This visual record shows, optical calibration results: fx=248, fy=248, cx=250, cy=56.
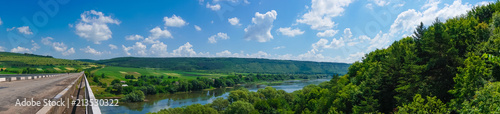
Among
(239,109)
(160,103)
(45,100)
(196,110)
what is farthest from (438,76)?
(160,103)

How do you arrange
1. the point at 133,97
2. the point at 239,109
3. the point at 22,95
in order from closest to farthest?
1. the point at 22,95
2. the point at 239,109
3. the point at 133,97

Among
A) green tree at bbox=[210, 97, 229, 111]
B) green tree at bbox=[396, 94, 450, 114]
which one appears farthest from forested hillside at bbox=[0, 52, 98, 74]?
green tree at bbox=[396, 94, 450, 114]

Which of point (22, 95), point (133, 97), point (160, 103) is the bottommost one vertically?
Answer: point (160, 103)

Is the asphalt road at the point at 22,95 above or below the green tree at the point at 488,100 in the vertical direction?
above

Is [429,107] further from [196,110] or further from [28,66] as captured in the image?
[28,66]

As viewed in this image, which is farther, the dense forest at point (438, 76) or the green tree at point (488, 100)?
the dense forest at point (438, 76)

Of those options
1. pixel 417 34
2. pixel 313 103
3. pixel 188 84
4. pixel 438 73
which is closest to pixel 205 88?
pixel 188 84

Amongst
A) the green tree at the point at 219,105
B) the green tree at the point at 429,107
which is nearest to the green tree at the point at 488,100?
the green tree at the point at 429,107

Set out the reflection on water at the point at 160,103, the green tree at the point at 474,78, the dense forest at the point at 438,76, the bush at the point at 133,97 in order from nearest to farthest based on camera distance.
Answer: the green tree at the point at 474,78 < the dense forest at the point at 438,76 < the reflection on water at the point at 160,103 < the bush at the point at 133,97

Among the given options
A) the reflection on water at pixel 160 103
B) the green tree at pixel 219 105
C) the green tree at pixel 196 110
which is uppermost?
the green tree at pixel 196 110

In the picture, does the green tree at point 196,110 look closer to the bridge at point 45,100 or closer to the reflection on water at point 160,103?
the reflection on water at point 160,103

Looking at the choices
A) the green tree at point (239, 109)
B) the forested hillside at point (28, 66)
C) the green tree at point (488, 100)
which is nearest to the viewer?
the green tree at point (488, 100)

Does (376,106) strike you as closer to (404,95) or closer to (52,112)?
(404,95)
